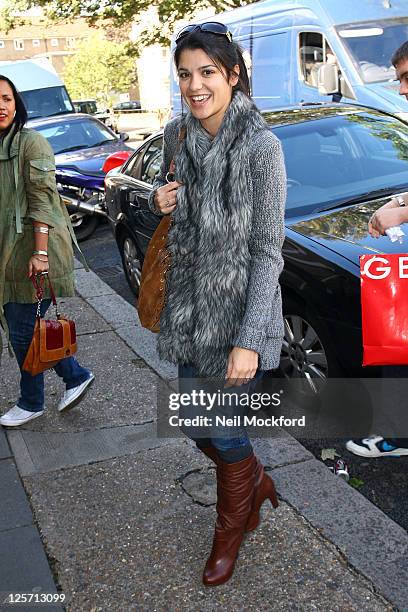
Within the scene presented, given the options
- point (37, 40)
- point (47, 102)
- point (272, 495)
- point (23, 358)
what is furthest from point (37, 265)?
point (37, 40)

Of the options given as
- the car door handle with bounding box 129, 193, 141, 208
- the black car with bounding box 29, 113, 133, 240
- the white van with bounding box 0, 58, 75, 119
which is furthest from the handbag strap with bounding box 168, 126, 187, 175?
the white van with bounding box 0, 58, 75, 119

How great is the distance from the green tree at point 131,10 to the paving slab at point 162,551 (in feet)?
66.5

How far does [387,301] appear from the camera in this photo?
2.87m

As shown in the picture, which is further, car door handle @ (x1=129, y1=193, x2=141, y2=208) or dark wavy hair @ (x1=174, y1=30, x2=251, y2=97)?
car door handle @ (x1=129, y1=193, x2=141, y2=208)

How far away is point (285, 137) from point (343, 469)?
7.54 ft

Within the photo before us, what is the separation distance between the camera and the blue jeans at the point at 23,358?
3793 millimetres

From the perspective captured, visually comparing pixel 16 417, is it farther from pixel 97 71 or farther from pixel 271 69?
pixel 97 71

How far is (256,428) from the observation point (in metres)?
3.90

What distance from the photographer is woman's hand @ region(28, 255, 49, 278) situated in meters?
3.58

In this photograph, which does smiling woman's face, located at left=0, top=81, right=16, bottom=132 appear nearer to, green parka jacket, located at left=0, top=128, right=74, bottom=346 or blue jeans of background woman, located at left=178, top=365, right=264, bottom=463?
green parka jacket, located at left=0, top=128, right=74, bottom=346

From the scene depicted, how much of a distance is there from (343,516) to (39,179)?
2093mm

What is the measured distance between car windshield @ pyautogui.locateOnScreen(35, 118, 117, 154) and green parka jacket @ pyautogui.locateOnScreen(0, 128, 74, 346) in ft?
25.1

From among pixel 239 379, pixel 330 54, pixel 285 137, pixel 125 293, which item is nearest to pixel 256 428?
pixel 239 379

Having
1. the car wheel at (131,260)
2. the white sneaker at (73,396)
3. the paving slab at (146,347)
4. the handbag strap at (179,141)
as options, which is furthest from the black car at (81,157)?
the handbag strap at (179,141)
